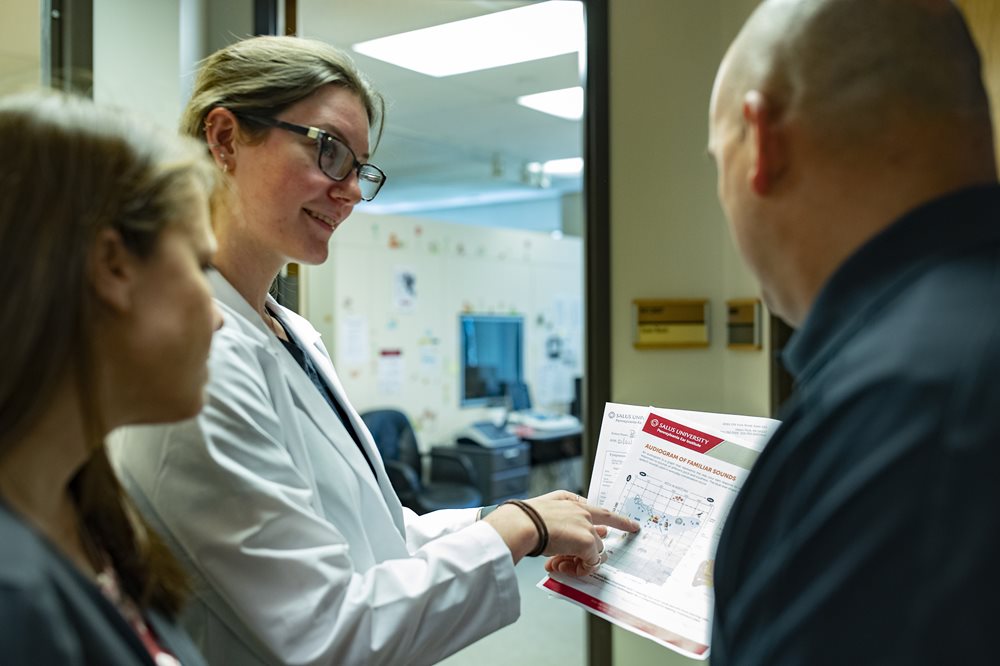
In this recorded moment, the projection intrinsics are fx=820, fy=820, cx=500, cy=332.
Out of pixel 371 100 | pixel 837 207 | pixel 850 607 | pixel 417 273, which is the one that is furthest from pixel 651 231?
pixel 417 273

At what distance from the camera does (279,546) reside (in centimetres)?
103

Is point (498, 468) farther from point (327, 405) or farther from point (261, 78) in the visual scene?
point (261, 78)

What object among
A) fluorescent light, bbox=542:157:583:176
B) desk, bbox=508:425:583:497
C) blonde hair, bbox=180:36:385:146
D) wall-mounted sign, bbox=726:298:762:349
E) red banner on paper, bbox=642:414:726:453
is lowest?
desk, bbox=508:425:583:497

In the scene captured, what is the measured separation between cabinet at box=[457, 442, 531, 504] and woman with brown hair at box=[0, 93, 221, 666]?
17.5ft

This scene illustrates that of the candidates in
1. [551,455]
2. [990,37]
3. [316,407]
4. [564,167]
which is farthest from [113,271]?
[564,167]

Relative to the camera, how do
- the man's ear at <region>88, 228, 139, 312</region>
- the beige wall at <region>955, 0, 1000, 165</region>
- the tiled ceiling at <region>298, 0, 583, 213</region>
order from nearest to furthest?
the man's ear at <region>88, 228, 139, 312</region>, the beige wall at <region>955, 0, 1000, 165</region>, the tiled ceiling at <region>298, 0, 583, 213</region>

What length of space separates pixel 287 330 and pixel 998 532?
1.15 metres

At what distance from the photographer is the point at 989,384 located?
60 cm

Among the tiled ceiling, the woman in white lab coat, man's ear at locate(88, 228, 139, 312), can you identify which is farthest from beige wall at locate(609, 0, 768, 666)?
man's ear at locate(88, 228, 139, 312)

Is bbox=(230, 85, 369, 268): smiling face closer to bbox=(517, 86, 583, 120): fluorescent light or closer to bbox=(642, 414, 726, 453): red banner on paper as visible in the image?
bbox=(642, 414, 726, 453): red banner on paper

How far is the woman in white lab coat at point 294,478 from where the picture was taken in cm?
103

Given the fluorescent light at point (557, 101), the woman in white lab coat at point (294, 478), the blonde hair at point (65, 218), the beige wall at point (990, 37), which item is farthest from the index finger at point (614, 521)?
the fluorescent light at point (557, 101)

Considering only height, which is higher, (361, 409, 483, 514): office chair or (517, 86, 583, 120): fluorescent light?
(517, 86, 583, 120): fluorescent light

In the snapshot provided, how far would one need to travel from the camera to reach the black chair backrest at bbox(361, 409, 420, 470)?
5508 millimetres
